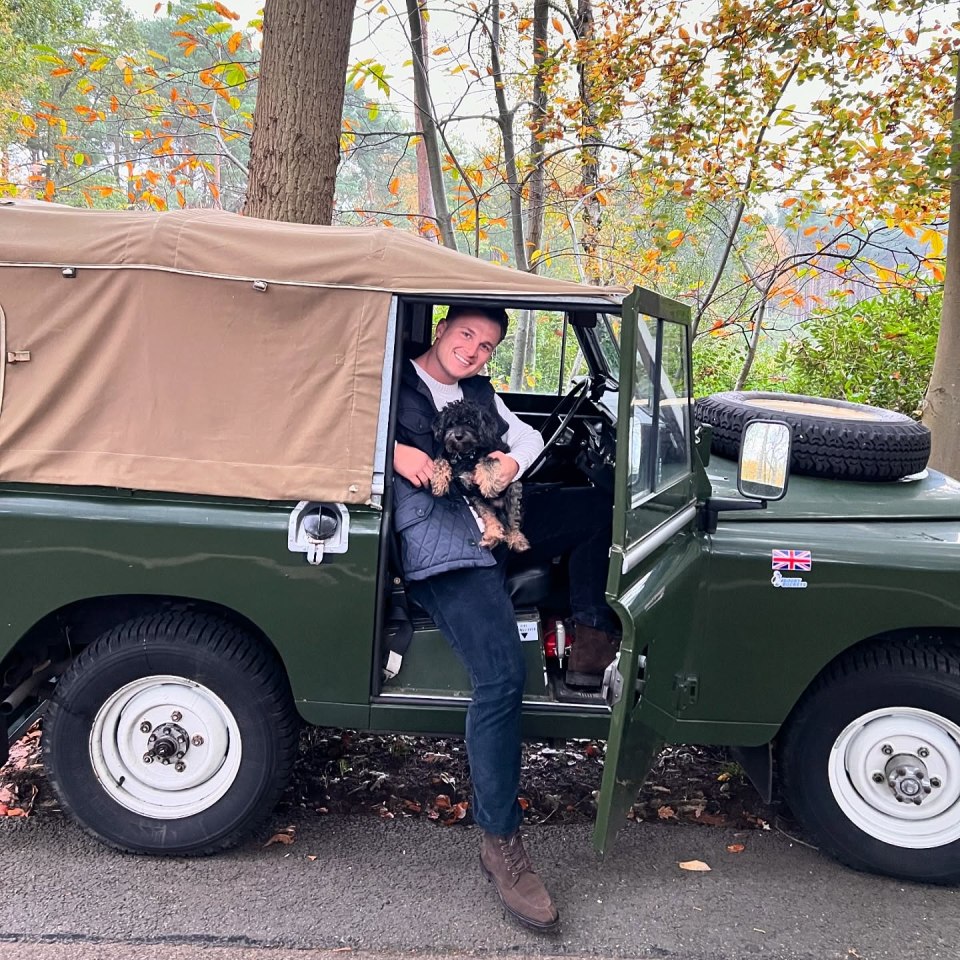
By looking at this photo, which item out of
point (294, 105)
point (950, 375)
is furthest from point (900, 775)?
point (294, 105)

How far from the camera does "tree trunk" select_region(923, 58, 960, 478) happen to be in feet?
19.0

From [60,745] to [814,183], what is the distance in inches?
302

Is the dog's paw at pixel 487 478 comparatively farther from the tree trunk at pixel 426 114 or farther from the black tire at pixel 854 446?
the tree trunk at pixel 426 114

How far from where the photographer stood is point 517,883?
98.7 inches

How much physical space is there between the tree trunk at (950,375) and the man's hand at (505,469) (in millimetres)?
4562

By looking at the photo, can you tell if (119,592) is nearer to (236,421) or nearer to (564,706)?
(236,421)

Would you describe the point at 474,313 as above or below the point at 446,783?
above

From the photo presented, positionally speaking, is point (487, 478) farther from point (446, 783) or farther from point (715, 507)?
point (446, 783)

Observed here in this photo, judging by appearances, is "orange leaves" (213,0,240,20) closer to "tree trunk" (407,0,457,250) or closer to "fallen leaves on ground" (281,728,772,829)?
"tree trunk" (407,0,457,250)

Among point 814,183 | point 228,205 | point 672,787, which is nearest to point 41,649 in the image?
point 672,787

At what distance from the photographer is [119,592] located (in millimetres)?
2566

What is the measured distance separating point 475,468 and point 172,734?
1.46 m

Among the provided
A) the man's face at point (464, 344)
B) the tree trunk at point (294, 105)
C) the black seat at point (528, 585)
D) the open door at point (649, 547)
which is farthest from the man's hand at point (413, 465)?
the tree trunk at point (294, 105)

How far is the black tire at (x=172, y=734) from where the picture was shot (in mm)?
2662
